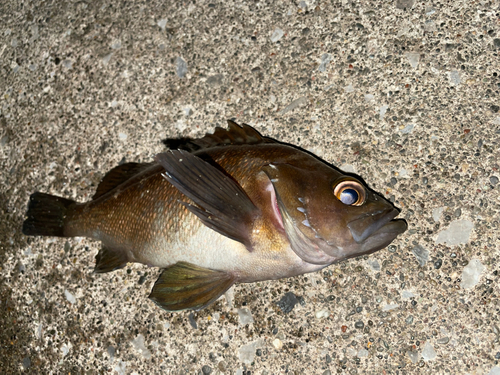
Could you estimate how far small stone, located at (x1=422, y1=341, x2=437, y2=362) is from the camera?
1.91 m

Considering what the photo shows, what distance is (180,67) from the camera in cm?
263

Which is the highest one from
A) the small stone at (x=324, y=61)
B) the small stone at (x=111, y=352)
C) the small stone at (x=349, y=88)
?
the small stone at (x=324, y=61)

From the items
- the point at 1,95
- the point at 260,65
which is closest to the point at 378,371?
the point at 260,65

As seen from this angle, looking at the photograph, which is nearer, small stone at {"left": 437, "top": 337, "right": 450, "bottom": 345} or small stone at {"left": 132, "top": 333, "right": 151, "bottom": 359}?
small stone at {"left": 437, "top": 337, "right": 450, "bottom": 345}

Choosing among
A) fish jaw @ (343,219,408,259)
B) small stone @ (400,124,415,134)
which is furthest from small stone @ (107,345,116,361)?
small stone @ (400,124,415,134)

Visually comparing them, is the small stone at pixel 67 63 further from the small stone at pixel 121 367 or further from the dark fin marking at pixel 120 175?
the small stone at pixel 121 367

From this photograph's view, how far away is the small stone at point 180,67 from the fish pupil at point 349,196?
57.5 inches

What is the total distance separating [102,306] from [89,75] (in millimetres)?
1632

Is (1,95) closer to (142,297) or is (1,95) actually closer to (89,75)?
(89,75)

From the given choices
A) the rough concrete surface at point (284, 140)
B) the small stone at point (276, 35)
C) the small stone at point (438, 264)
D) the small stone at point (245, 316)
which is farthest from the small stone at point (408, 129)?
the small stone at point (245, 316)

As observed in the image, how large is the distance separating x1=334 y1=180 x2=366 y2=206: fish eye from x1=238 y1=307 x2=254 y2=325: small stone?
0.90 metres

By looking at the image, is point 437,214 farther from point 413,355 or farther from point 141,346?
point 141,346

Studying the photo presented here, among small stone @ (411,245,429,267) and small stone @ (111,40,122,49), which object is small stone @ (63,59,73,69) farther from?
small stone @ (411,245,429,267)

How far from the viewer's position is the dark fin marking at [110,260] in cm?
213
